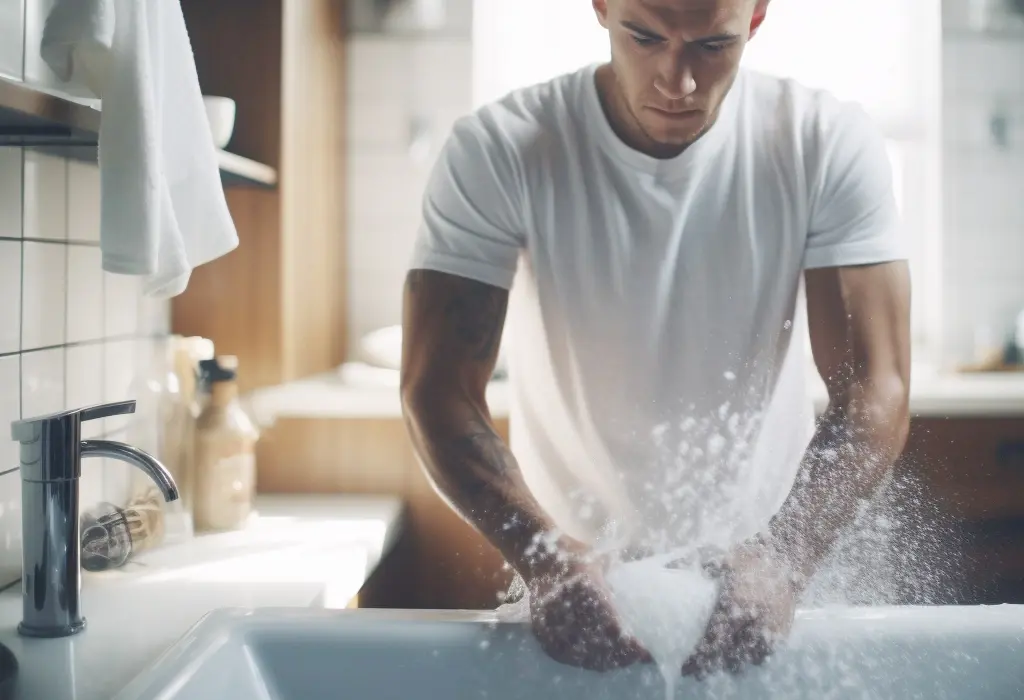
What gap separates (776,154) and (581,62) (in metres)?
0.53

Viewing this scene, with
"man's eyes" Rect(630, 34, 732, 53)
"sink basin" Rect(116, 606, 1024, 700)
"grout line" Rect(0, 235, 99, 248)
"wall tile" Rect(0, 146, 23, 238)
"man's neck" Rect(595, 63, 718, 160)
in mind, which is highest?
"man's eyes" Rect(630, 34, 732, 53)

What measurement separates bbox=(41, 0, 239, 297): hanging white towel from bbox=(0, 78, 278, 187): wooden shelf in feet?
0.08

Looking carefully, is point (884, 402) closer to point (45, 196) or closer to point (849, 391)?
point (849, 391)

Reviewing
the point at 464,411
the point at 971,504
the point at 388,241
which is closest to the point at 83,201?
the point at 464,411

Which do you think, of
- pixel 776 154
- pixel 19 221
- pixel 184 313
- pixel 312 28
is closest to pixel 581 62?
pixel 312 28

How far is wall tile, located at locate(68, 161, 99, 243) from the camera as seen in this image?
813 mm

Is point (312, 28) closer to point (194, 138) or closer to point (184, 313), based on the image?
point (184, 313)

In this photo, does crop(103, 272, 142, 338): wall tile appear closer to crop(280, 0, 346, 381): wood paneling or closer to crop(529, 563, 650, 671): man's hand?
crop(280, 0, 346, 381): wood paneling

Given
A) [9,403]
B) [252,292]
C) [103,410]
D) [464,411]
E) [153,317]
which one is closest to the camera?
[103,410]

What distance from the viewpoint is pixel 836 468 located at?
823 mm

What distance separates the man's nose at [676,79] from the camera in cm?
79

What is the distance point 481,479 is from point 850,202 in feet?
1.40

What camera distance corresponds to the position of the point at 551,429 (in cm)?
91

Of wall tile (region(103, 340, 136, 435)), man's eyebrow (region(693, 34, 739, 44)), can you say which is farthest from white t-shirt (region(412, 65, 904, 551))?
wall tile (region(103, 340, 136, 435))
